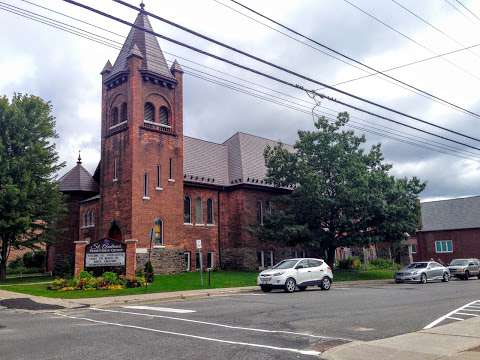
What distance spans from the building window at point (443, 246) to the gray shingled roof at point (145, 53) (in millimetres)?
40129

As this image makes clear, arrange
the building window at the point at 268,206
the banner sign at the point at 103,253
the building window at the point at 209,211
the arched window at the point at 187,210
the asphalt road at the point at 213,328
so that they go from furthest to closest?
the building window at the point at 268,206, the building window at the point at 209,211, the arched window at the point at 187,210, the banner sign at the point at 103,253, the asphalt road at the point at 213,328

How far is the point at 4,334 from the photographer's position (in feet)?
35.7

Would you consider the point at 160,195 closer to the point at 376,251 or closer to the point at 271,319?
the point at 271,319

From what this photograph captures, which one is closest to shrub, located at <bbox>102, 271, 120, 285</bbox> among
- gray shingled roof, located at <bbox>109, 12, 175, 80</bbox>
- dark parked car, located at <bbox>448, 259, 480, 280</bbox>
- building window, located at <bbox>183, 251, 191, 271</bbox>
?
building window, located at <bbox>183, 251, 191, 271</bbox>

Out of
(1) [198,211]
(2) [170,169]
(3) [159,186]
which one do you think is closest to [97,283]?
(3) [159,186]

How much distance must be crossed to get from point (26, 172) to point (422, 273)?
26647 mm

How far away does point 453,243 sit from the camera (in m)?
57.8

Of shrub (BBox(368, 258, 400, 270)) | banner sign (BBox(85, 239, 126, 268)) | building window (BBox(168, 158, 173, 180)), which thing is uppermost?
building window (BBox(168, 158, 173, 180))

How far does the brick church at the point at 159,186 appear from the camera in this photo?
3269 cm

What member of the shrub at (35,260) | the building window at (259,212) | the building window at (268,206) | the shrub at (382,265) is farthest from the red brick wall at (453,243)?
the shrub at (35,260)

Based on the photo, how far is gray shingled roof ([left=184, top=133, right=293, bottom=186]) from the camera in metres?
38.9

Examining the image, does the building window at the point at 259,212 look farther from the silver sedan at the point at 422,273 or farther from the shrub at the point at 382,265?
the shrub at the point at 382,265

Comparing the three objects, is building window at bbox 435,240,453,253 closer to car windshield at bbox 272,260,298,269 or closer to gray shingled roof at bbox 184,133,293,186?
gray shingled roof at bbox 184,133,293,186

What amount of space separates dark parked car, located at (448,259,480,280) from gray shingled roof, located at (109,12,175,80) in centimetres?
2579
